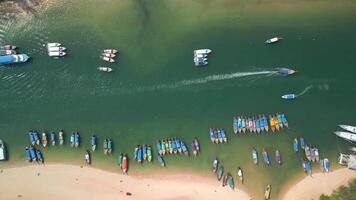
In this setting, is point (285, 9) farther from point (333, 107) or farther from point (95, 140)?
point (95, 140)

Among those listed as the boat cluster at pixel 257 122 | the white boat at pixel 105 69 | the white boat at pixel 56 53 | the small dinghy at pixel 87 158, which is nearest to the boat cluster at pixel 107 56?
the white boat at pixel 105 69

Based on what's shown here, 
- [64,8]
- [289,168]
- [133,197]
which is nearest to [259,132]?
[289,168]

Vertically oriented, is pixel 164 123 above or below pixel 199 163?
above

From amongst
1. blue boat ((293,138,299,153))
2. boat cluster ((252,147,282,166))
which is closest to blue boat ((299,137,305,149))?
blue boat ((293,138,299,153))

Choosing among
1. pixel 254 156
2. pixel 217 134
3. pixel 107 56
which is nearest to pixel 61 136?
pixel 107 56

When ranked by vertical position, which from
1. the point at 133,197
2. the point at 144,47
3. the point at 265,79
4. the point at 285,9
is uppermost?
the point at 285,9
